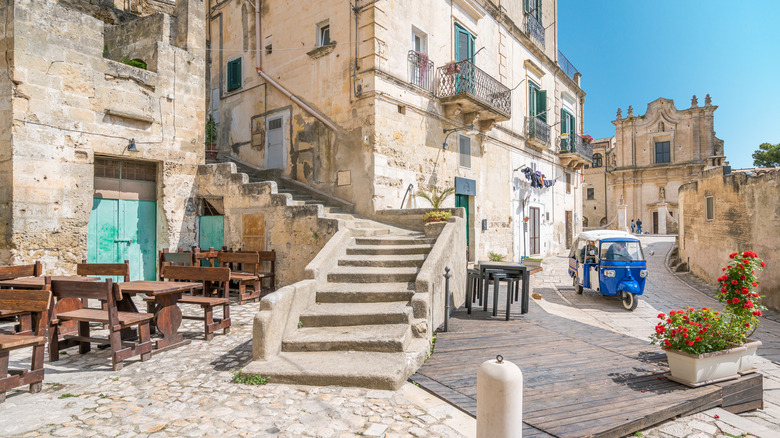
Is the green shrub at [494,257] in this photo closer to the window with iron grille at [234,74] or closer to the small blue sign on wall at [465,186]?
the small blue sign on wall at [465,186]

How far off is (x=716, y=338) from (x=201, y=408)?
5.13m

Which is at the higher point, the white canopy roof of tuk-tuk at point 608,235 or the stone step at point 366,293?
the white canopy roof of tuk-tuk at point 608,235

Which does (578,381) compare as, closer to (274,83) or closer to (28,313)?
(28,313)

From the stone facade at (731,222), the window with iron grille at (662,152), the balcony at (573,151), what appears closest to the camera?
the stone facade at (731,222)

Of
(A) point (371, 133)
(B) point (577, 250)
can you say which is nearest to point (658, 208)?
(B) point (577, 250)

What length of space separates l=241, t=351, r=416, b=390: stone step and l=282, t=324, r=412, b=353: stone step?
11cm

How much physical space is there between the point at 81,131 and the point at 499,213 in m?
12.4

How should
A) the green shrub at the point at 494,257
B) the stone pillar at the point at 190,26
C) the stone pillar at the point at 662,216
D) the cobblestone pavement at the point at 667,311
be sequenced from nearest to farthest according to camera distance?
the cobblestone pavement at the point at 667,311, the stone pillar at the point at 190,26, the green shrub at the point at 494,257, the stone pillar at the point at 662,216

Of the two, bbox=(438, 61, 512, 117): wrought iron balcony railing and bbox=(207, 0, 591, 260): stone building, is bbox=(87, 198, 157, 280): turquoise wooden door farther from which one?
bbox=(438, 61, 512, 117): wrought iron balcony railing

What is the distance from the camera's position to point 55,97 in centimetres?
811

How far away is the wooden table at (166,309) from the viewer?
5395mm

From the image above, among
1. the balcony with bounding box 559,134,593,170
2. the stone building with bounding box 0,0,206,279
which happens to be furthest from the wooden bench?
the balcony with bounding box 559,134,593,170

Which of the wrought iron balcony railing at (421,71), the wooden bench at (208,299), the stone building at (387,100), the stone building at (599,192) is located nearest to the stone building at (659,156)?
the stone building at (599,192)

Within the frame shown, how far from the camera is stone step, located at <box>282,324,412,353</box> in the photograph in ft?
16.0
